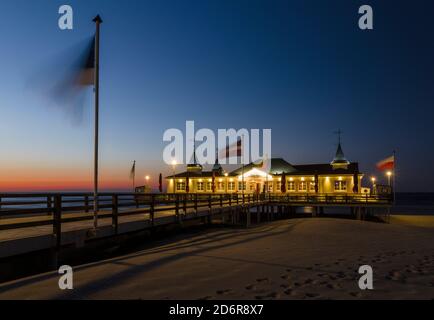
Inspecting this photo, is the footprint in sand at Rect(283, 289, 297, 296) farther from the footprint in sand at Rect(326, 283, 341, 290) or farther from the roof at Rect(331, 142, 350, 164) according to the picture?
the roof at Rect(331, 142, 350, 164)

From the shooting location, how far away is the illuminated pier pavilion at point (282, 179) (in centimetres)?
4838

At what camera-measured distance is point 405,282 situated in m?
6.82

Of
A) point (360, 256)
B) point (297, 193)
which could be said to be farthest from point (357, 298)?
point (297, 193)

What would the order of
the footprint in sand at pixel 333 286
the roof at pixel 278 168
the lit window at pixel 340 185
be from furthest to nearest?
the roof at pixel 278 168
the lit window at pixel 340 185
the footprint in sand at pixel 333 286

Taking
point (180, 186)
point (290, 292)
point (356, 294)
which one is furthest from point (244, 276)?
point (180, 186)

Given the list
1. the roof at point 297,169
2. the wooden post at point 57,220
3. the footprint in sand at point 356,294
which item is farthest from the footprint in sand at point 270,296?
the roof at point 297,169

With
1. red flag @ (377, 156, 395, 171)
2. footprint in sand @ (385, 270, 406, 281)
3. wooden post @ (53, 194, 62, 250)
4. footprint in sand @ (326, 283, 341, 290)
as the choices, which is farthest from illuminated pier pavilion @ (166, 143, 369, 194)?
footprint in sand @ (326, 283, 341, 290)

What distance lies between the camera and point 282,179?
168 feet

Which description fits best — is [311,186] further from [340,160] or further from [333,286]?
[333,286]

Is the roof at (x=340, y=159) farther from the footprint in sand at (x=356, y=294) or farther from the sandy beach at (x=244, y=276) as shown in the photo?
the footprint in sand at (x=356, y=294)

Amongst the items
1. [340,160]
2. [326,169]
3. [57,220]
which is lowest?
[57,220]

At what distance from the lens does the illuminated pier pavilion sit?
48375 millimetres
